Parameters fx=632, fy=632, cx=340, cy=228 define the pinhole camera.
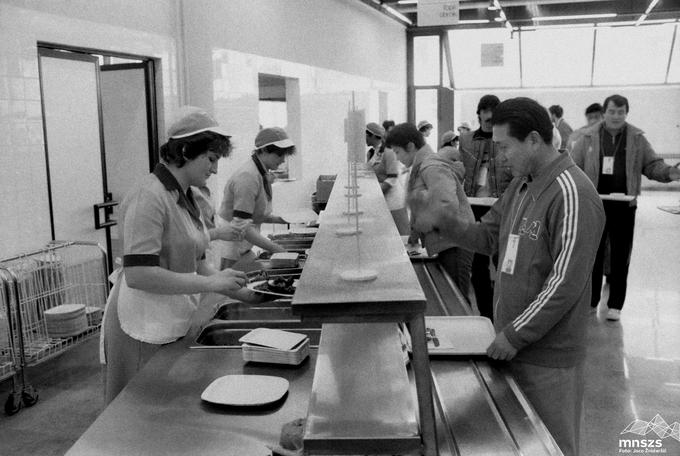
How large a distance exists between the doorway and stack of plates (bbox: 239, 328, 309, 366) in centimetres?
282

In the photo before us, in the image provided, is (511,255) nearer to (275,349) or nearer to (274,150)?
(275,349)

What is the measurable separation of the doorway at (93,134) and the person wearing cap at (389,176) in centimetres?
232

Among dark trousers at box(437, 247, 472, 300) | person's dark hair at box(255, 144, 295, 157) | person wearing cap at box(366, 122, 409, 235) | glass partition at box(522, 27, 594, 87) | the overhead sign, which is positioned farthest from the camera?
glass partition at box(522, 27, 594, 87)

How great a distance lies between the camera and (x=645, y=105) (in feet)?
47.7

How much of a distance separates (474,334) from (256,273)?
1345 mm

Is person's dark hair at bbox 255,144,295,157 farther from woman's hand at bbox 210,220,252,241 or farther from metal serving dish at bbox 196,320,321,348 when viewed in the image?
metal serving dish at bbox 196,320,321,348

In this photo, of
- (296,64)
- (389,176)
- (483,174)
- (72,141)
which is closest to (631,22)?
(296,64)

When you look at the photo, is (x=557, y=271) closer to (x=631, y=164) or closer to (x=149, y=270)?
(x=149, y=270)

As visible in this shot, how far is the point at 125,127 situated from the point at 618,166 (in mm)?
4066

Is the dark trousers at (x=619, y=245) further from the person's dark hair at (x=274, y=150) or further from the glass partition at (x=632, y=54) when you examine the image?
the glass partition at (x=632, y=54)

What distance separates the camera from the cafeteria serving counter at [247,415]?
4.89ft

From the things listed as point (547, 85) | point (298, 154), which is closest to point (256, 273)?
point (298, 154)

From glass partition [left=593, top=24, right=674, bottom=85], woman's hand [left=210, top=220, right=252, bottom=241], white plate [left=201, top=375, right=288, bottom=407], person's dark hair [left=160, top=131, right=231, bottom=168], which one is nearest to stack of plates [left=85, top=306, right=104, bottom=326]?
woman's hand [left=210, top=220, right=252, bottom=241]

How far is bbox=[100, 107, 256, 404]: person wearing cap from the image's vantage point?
203cm
